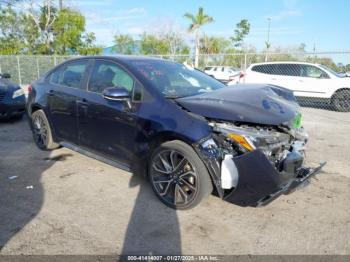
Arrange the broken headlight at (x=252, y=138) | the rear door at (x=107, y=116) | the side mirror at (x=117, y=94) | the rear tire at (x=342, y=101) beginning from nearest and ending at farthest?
1. the broken headlight at (x=252, y=138)
2. the side mirror at (x=117, y=94)
3. the rear door at (x=107, y=116)
4. the rear tire at (x=342, y=101)

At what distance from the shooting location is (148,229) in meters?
3.20

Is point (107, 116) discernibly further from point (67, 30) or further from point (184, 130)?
point (67, 30)

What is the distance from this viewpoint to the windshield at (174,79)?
12.9ft

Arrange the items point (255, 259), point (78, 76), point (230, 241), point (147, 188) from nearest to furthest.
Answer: point (255, 259) < point (230, 241) < point (147, 188) < point (78, 76)

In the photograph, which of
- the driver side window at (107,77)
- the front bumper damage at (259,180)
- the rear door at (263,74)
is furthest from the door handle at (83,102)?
the rear door at (263,74)

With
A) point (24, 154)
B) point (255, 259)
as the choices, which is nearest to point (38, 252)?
point (255, 259)

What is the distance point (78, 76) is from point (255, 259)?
3.41 meters

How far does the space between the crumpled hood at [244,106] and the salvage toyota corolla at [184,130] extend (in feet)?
0.03

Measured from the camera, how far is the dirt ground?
293 centimetres

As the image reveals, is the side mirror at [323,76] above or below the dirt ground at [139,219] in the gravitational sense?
above

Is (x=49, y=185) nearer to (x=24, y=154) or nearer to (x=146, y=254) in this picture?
(x=24, y=154)

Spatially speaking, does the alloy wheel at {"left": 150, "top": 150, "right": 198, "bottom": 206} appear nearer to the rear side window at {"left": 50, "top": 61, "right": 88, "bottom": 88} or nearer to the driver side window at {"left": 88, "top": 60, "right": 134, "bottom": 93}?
the driver side window at {"left": 88, "top": 60, "right": 134, "bottom": 93}

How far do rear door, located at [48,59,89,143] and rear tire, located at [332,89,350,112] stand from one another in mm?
9266

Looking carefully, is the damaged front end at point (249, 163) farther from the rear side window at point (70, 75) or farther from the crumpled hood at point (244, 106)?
the rear side window at point (70, 75)
